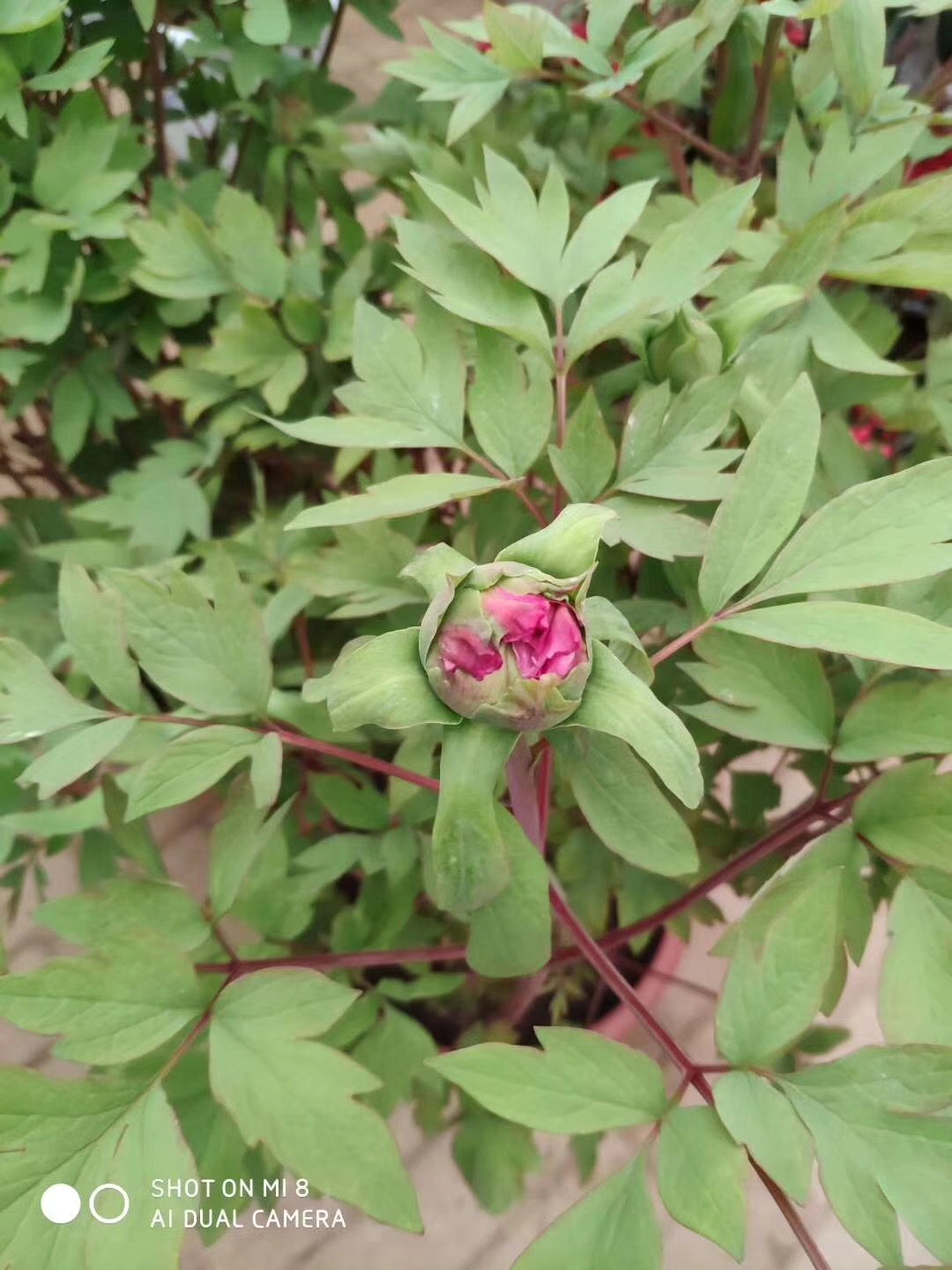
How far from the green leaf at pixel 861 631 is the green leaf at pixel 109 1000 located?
9.4 inches

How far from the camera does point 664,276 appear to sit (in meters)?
0.39

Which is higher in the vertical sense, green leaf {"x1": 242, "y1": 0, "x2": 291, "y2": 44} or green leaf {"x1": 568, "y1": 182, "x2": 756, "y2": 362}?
green leaf {"x1": 242, "y1": 0, "x2": 291, "y2": 44}

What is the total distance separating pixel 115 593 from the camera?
383 millimetres

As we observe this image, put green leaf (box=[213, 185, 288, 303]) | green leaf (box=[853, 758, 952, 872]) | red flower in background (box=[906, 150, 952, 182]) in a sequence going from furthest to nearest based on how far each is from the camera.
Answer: red flower in background (box=[906, 150, 952, 182]) < green leaf (box=[213, 185, 288, 303]) < green leaf (box=[853, 758, 952, 872])

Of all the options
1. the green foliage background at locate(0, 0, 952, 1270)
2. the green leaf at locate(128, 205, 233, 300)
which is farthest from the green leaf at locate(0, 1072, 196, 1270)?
the green leaf at locate(128, 205, 233, 300)

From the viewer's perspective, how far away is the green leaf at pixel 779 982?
1.05 feet

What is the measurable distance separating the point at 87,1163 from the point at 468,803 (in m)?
0.19

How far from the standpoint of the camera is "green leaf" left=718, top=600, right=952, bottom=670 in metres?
0.30

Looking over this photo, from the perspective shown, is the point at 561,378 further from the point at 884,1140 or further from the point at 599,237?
the point at 884,1140

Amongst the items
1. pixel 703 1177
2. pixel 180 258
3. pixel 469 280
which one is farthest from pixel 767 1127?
pixel 180 258

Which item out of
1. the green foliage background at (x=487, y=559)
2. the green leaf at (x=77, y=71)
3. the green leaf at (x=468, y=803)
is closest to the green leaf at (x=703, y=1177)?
the green foliage background at (x=487, y=559)

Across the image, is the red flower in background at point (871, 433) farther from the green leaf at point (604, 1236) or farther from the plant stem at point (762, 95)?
the green leaf at point (604, 1236)

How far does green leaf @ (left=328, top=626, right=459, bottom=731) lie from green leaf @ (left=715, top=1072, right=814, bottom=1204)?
16cm

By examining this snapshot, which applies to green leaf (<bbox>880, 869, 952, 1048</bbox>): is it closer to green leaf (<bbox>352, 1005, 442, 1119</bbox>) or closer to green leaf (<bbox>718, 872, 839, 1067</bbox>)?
green leaf (<bbox>718, 872, 839, 1067</bbox>)
